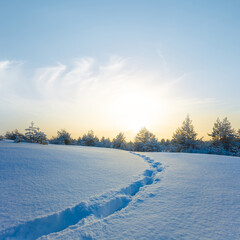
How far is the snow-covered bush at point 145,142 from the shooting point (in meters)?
29.7

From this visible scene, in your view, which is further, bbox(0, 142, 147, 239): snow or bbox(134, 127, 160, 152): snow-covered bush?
bbox(134, 127, 160, 152): snow-covered bush

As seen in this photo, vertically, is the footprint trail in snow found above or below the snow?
A: below

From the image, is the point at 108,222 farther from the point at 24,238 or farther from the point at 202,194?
the point at 202,194

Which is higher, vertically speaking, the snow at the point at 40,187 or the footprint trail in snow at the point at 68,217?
the snow at the point at 40,187

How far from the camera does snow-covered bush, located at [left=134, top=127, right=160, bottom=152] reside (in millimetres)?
29672

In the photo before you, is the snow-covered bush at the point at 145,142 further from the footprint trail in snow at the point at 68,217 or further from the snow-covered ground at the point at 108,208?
the footprint trail in snow at the point at 68,217

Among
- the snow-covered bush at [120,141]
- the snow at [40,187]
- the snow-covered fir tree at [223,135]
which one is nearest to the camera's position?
the snow at [40,187]

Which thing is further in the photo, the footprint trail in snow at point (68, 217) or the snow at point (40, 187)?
the snow at point (40, 187)

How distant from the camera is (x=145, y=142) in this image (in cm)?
3275

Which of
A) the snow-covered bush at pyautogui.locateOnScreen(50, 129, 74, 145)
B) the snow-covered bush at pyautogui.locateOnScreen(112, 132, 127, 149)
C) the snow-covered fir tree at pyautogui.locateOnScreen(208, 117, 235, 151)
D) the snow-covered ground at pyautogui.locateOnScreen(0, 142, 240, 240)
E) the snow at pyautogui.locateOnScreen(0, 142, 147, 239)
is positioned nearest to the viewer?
the snow-covered ground at pyautogui.locateOnScreen(0, 142, 240, 240)

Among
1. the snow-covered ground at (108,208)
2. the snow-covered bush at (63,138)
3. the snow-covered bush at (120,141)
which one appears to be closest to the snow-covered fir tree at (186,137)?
the snow-covered bush at (120,141)

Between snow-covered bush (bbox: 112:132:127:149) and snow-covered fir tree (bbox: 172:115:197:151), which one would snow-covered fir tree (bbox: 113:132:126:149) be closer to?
snow-covered bush (bbox: 112:132:127:149)

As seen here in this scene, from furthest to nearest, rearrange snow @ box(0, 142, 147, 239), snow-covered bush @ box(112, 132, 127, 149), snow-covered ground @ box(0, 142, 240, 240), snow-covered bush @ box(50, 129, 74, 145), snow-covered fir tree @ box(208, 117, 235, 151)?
snow-covered bush @ box(112, 132, 127, 149) < snow-covered bush @ box(50, 129, 74, 145) < snow-covered fir tree @ box(208, 117, 235, 151) < snow @ box(0, 142, 147, 239) < snow-covered ground @ box(0, 142, 240, 240)

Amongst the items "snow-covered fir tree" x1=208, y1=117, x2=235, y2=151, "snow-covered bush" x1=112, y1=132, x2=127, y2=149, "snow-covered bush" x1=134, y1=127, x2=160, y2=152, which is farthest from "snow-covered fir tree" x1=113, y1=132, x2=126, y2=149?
"snow-covered fir tree" x1=208, y1=117, x2=235, y2=151
